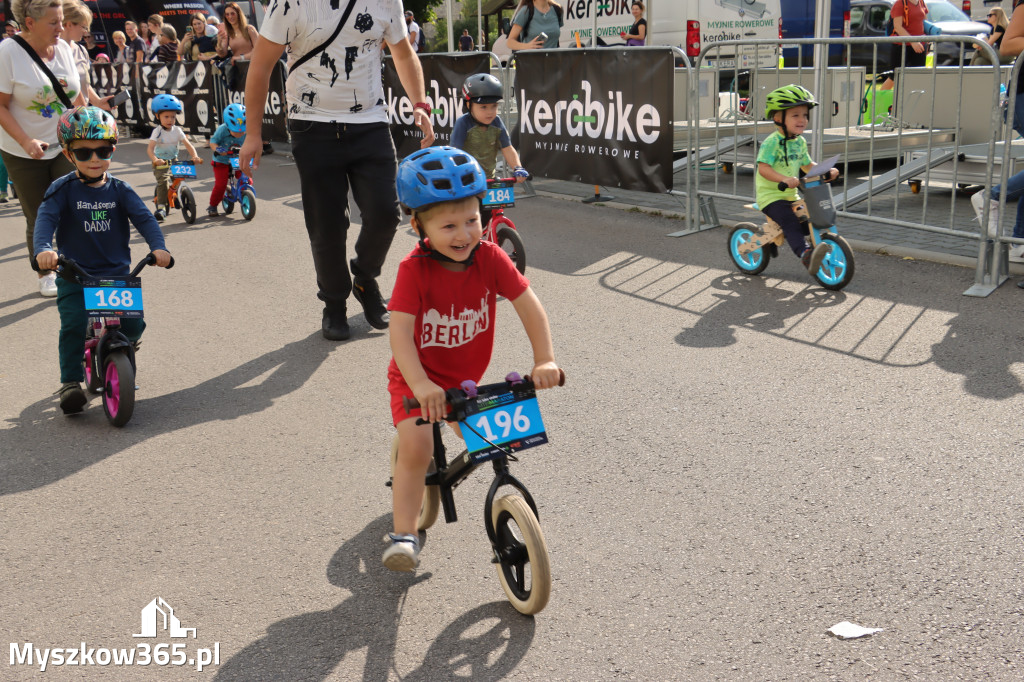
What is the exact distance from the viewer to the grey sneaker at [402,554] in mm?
3428

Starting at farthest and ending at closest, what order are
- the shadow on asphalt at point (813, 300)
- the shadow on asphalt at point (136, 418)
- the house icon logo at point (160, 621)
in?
the shadow on asphalt at point (813, 300), the shadow on asphalt at point (136, 418), the house icon logo at point (160, 621)

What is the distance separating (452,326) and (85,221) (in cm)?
291

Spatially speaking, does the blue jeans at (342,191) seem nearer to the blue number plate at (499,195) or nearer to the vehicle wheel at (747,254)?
the blue number plate at (499,195)

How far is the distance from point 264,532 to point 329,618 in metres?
0.77

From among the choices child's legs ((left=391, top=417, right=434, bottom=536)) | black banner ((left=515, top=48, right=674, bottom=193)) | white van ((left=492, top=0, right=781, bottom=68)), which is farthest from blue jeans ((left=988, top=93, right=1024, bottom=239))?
white van ((left=492, top=0, right=781, bottom=68))

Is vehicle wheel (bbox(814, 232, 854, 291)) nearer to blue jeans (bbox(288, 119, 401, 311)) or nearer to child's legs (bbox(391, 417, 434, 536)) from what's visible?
blue jeans (bbox(288, 119, 401, 311))

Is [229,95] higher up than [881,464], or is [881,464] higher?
[229,95]

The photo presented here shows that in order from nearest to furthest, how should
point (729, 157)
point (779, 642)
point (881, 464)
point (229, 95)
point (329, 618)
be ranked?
point (779, 642) < point (329, 618) < point (881, 464) < point (729, 157) < point (229, 95)

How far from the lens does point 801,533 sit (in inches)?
153

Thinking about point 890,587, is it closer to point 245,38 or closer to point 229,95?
point 245,38

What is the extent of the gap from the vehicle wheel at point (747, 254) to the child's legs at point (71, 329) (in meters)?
4.77

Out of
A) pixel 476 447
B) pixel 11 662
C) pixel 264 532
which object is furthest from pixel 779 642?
pixel 11 662

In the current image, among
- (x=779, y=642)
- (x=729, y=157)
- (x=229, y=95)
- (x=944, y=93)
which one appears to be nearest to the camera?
(x=779, y=642)

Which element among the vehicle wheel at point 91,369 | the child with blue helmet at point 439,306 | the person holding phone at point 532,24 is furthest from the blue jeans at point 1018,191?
the person holding phone at point 532,24
